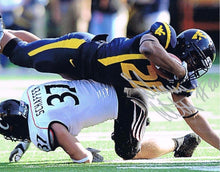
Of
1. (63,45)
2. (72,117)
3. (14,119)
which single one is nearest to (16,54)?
(63,45)

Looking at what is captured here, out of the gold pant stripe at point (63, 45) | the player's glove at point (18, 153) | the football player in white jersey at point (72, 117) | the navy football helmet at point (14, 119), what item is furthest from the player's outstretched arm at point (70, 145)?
the gold pant stripe at point (63, 45)

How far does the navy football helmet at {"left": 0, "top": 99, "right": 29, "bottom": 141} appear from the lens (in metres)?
4.92

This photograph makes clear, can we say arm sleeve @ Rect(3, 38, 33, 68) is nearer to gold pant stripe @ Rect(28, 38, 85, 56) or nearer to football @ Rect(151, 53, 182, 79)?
gold pant stripe @ Rect(28, 38, 85, 56)

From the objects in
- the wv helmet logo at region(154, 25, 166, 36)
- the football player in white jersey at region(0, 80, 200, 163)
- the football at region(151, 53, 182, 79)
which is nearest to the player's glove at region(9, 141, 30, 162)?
the football player in white jersey at region(0, 80, 200, 163)

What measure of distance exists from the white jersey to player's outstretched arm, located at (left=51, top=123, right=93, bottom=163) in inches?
1.8

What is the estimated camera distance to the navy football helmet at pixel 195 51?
4.95 meters

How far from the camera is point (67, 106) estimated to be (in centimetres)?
496

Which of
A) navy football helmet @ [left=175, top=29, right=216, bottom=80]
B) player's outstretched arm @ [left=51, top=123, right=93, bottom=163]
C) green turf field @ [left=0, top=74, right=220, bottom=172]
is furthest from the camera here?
navy football helmet @ [left=175, top=29, right=216, bottom=80]

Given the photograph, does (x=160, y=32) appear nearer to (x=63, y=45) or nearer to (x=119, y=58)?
(x=119, y=58)

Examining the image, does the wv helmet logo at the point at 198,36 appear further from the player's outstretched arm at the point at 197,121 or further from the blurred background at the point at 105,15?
the blurred background at the point at 105,15

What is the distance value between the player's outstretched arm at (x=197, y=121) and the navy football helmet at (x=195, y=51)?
264 millimetres

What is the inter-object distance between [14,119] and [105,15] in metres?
6.80

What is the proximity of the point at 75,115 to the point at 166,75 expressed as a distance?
68 cm

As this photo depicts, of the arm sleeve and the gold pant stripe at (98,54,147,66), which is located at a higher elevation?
the gold pant stripe at (98,54,147,66)
